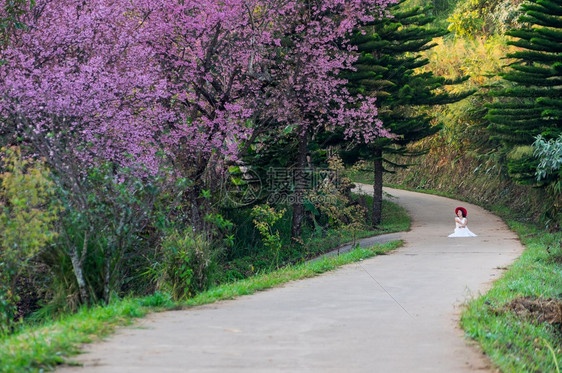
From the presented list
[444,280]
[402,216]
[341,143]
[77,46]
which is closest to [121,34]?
[77,46]

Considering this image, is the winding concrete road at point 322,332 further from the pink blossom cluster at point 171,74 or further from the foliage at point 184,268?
the pink blossom cluster at point 171,74

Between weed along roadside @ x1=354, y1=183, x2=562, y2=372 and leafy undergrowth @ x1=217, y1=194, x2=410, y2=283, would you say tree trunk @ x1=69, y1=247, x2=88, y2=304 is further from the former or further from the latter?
leafy undergrowth @ x1=217, y1=194, x2=410, y2=283

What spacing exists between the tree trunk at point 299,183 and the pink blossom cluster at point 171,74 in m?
0.51

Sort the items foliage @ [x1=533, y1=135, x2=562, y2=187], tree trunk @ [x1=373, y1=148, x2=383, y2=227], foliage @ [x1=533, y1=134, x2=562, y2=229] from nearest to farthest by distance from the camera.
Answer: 1. foliage @ [x1=533, y1=135, x2=562, y2=187]
2. foliage @ [x1=533, y1=134, x2=562, y2=229]
3. tree trunk @ [x1=373, y1=148, x2=383, y2=227]

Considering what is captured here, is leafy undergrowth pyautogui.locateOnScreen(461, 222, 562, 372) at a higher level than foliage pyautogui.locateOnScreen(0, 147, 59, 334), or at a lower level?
lower

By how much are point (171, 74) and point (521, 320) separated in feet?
31.7

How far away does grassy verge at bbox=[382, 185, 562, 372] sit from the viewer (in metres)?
5.37

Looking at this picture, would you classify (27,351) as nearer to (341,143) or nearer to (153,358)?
(153,358)

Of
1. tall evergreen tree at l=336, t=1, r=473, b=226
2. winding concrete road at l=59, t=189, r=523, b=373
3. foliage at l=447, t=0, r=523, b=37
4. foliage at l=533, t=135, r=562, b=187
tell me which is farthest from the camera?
foliage at l=447, t=0, r=523, b=37

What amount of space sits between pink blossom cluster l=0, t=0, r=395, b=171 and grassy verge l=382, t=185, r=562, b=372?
5297 mm

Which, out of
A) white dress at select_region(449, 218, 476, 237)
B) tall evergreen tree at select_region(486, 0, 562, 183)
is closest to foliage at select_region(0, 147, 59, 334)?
white dress at select_region(449, 218, 476, 237)

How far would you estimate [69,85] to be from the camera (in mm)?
11047

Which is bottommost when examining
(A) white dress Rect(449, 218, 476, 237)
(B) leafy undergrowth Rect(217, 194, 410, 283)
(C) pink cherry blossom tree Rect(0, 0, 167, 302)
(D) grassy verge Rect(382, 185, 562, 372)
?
(B) leafy undergrowth Rect(217, 194, 410, 283)

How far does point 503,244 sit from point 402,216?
702 centimetres
